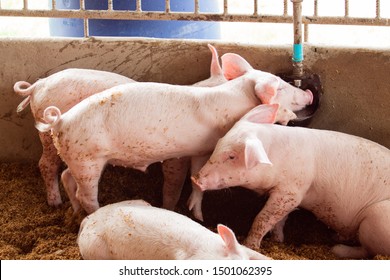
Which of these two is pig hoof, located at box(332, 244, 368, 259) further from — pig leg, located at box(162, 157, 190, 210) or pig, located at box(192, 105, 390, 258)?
pig leg, located at box(162, 157, 190, 210)

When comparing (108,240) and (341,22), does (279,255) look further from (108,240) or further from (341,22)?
(341,22)

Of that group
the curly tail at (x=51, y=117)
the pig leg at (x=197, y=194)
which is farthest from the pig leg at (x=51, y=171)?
the pig leg at (x=197, y=194)

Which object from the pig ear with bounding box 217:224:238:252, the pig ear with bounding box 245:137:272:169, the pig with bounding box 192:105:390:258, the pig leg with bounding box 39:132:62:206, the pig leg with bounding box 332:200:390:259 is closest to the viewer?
the pig ear with bounding box 217:224:238:252

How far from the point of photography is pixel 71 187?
3.28 meters

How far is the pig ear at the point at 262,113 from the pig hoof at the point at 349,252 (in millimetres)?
665

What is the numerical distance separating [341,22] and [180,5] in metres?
1.13

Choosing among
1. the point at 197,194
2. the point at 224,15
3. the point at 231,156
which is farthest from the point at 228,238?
the point at 224,15

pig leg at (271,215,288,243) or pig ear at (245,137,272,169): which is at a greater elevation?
pig ear at (245,137,272,169)

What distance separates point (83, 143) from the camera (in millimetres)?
2961

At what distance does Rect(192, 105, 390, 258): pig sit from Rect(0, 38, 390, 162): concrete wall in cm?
41

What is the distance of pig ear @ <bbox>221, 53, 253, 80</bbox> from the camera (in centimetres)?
337

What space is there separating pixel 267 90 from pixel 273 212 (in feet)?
1.82

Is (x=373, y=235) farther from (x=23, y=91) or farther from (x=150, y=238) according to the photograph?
(x=23, y=91)

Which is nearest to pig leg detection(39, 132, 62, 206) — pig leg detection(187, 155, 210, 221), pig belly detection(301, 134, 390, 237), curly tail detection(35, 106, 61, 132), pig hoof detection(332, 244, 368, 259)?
curly tail detection(35, 106, 61, 132)
